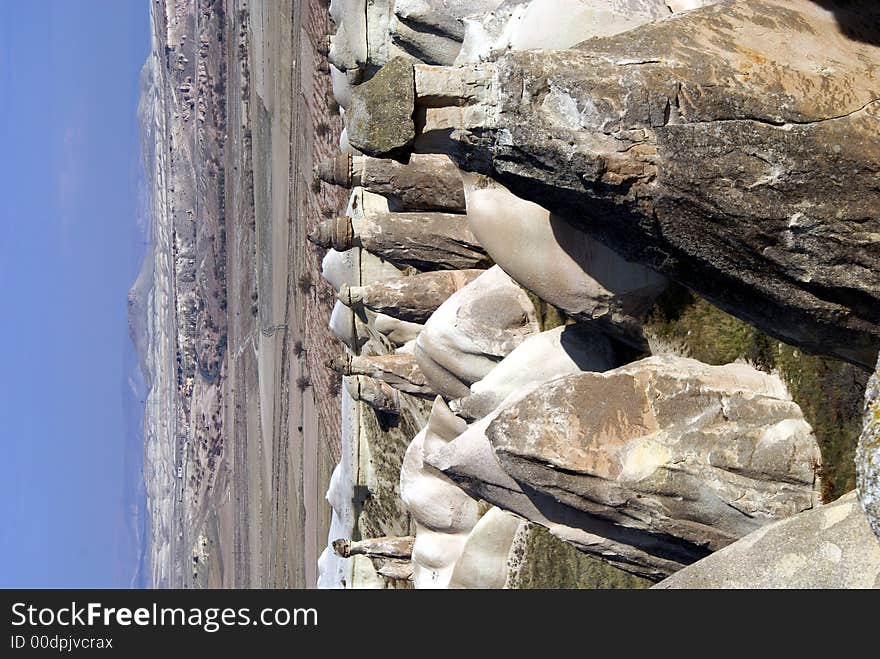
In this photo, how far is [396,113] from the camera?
5242 mm

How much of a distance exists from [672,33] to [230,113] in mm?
30231

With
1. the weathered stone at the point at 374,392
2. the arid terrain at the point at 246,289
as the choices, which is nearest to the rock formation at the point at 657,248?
the weathered stone at the point at 374,392

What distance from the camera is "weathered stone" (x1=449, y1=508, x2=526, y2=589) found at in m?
10.6

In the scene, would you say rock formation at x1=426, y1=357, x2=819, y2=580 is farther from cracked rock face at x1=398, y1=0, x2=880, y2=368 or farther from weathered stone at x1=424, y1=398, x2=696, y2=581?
cracked rock face at x1=398, y1=0, x2=880, y2=368

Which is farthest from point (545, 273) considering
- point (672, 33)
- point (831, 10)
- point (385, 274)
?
point (385, 274)

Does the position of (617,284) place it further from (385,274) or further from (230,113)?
(230,113)

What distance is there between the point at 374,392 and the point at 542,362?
198 inches

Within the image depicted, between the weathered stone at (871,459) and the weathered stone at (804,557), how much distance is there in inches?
33.4

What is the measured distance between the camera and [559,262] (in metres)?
6.63

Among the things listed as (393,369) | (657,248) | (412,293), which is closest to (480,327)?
(412,293)

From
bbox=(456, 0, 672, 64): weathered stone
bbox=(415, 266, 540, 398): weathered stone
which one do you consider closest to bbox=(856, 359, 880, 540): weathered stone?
bbox=(456, 0, 672, 64): weathered stone

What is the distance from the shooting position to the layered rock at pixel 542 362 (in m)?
7.86

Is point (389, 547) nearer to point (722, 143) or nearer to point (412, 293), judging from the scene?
point (412, 293)

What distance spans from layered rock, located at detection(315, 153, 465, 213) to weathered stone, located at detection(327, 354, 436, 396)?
75.6 inches
